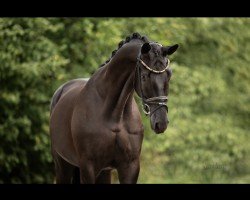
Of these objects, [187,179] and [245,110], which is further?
[245,110]

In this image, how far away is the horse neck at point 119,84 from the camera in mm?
5156

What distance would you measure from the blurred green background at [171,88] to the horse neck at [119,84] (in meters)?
6.83

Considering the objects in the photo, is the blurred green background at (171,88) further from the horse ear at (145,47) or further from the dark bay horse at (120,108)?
the horse ear at (145,47)

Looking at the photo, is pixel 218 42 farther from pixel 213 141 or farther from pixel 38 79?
pixel 38 79

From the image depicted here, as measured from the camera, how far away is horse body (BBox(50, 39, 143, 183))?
5.22m

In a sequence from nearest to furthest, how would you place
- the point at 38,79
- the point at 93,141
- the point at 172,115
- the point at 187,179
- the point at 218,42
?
the point at 93,141 → the point at 38,79 → the point at 172,115 → the point at 187,179 → the point at 218,42

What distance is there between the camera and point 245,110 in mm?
17891

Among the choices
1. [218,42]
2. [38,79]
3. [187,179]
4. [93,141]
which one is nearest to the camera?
[93,141]

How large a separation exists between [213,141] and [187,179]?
3.97 feet

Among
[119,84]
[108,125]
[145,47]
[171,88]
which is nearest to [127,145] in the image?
[108,125]

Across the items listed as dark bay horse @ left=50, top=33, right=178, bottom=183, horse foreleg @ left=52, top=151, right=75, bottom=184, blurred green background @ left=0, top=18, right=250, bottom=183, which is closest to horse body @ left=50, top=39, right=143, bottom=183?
dark bay horse @ left=50, top=33, right=178, bottom=183

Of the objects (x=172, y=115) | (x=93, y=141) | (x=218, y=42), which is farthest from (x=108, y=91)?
(x=218, y=42)

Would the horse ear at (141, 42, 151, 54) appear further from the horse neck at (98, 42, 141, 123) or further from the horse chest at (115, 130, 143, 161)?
the horse chest at (115, 130, 143, 161)

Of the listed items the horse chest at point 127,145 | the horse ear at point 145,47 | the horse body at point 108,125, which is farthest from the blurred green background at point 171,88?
the horse ear at point 145,47
